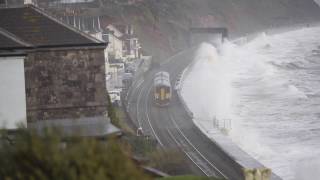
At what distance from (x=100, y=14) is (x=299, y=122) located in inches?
1715

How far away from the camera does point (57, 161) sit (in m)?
7.85

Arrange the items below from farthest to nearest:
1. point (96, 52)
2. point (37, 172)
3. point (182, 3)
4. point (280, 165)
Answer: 1. point (182, 3)
2. point (280, 165)
3. point (96, 52)
4. point (37, 172)

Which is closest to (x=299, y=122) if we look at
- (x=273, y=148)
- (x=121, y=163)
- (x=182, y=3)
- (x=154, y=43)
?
(x=273, y=148)

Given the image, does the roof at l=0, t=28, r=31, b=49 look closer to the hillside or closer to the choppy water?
the choppy water

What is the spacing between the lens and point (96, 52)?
1525 cm

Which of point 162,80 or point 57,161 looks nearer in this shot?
point 57,161

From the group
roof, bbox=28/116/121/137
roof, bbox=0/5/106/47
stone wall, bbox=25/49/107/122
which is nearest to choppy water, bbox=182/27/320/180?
stone wall, bbox=25/49/107/122

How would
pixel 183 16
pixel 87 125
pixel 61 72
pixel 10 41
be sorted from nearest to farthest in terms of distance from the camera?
pixel 10 41 < pixel 87 125 < pixel 61 72 < pixel 183 16

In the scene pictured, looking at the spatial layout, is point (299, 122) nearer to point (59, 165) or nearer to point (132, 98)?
point (132, 98)

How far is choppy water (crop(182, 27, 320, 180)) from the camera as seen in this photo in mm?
37562

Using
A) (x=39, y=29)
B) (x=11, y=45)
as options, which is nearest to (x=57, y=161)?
(x=11, y=45)

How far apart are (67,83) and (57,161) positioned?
303 inches

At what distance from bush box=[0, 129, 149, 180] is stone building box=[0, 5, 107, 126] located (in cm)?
699

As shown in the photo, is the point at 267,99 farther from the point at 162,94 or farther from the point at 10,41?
the point at 10,41
